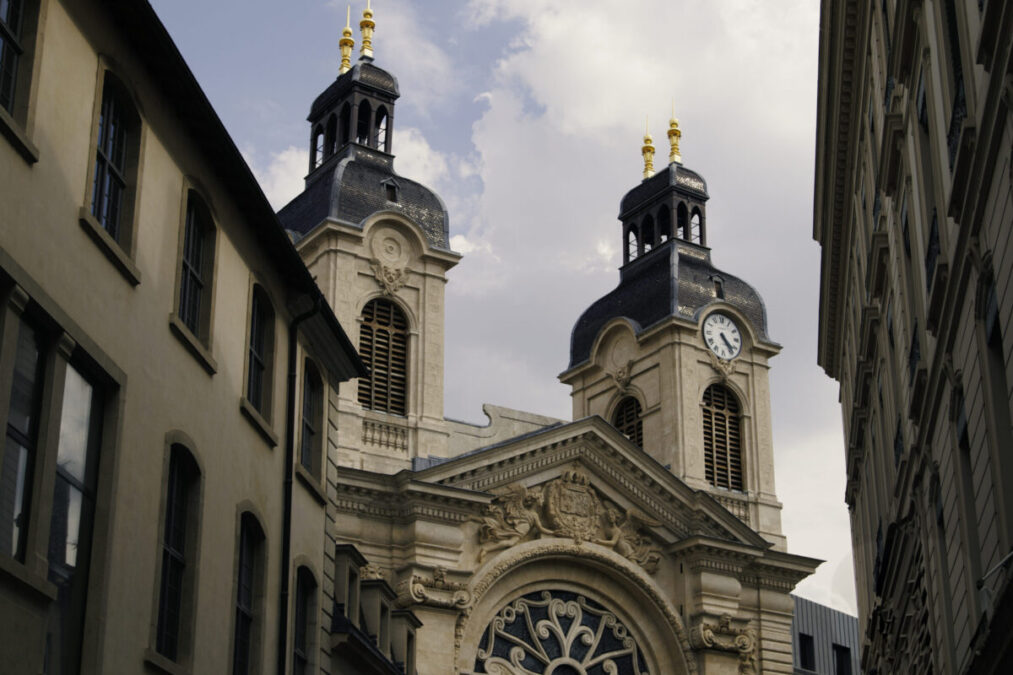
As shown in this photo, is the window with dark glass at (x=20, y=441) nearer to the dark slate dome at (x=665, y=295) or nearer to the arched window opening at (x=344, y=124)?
the arched window opening at (x=344, y=124)

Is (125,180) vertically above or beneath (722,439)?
beneath

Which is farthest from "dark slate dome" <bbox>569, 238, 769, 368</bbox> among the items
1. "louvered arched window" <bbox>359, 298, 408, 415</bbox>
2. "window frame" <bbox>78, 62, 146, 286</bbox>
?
"window frame" <bbox>78, 62, 146, 286</bbox>

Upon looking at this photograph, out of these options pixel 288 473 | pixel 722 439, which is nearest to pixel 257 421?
pixel 288 473

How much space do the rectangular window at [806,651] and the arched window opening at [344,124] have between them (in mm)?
25019

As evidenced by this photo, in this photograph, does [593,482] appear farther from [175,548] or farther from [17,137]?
[17,137]

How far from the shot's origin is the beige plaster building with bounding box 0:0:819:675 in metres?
13.7

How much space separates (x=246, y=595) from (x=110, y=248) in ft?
18.9

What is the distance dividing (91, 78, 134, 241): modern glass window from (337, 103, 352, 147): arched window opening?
1314 inches

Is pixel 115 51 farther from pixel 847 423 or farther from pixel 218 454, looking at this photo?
pixel 847 423

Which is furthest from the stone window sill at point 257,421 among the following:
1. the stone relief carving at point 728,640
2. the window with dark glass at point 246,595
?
the stone relief carving at point 728,640

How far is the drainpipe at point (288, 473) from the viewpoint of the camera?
1988cm

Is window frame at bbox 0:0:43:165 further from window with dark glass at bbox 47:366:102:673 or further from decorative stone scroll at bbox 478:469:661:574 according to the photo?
decorative stone scroll at bbox 478:469:661:574

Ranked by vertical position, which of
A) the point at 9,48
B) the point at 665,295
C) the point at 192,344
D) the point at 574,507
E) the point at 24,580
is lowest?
the point at 24,580

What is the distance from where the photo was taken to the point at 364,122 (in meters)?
50.0
